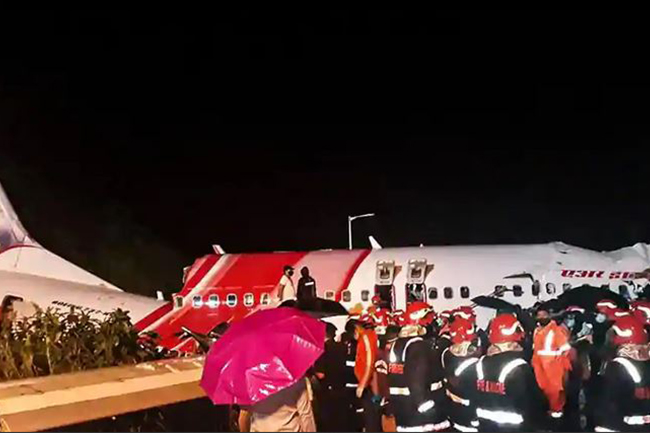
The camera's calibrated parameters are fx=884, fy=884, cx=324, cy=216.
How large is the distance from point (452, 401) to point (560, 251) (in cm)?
1239

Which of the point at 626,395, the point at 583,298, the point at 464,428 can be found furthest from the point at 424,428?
the point at 583,298

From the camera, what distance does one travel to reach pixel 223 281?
2061 cm

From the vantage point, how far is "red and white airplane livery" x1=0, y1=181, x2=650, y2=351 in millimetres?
19453

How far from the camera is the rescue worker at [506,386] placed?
7188mm

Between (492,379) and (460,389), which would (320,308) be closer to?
(460,389)

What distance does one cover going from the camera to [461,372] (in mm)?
8086

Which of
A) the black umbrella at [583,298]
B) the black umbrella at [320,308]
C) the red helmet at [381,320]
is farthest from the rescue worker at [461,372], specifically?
the black umbrella at [320,308]

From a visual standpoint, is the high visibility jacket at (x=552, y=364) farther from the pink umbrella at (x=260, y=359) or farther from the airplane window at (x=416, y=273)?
the airplane window at (x=416, y=273)

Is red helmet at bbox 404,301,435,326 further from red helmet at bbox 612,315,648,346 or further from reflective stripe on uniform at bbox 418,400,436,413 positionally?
red helmet at bbox 612,315,648,346

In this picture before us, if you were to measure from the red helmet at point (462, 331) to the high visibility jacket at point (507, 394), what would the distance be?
0.70 meters

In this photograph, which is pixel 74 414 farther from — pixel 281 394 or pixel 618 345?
pixel 618 345

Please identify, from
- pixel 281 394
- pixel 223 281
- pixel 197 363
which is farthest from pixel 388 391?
pixel 223 281

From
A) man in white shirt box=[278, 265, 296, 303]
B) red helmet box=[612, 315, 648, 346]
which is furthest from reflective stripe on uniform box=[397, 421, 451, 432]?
man in white shirt box=[278, 265, 296, 303]

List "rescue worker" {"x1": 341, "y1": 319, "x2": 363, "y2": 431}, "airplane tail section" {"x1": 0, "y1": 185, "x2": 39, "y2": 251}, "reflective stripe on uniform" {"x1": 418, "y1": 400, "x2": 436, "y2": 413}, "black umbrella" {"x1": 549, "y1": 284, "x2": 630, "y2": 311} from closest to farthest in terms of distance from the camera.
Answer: "reflective stripe on uniform" {"x1": 418, "y1": 400, "x2": 436, "y2": 413}, "rescue worker" {"x1": 341, "y1": 319, "x2": 363, "y2": 431}, "black umbrella" {"x1": 549, "y1": 284, "x2": 630, "y2": 311}, "airplane tail section" {"x1": 0, "y1": 185, "x2": 39, "y2": 251}
